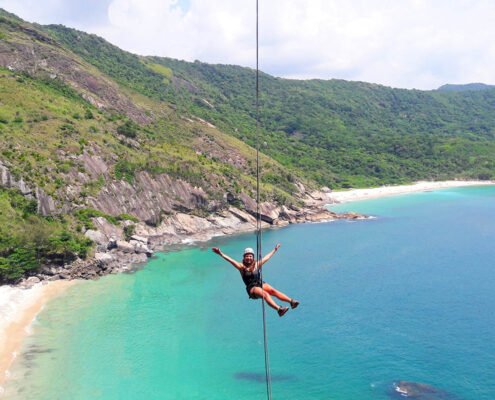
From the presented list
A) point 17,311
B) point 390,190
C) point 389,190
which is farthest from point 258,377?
point 390,190

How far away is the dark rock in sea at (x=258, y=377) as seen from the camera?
125 ft

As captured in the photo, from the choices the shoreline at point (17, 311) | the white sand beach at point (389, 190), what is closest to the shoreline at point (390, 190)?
the white sand beach at point (389, 190)

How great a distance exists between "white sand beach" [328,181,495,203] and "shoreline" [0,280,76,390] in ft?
318

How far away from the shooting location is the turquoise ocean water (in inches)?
1467

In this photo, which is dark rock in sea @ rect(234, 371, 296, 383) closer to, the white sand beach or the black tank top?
the black tank top

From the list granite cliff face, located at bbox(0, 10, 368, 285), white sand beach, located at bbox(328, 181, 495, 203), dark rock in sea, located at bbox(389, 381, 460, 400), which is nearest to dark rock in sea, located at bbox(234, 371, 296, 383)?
dark rock in sea, located at bbox(389, 381, 460, 400)

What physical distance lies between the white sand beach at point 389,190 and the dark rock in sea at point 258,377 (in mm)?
104248

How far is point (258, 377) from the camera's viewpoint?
1521 inches

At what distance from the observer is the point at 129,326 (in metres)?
48.8

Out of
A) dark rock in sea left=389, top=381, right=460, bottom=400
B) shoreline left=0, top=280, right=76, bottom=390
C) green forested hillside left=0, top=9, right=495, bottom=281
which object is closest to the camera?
dark rock in sea left=389, top=381, right=460, bottom=400

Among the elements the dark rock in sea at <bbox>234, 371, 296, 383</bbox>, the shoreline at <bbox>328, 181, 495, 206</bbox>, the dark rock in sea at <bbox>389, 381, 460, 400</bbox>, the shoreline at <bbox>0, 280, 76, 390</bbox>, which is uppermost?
the shoreline at <bbox>328, 181, 495, 206</bbox>

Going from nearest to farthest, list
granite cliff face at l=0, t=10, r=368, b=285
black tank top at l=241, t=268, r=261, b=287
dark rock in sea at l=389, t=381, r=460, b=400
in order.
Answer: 1. black tank top at l=241, t=268, r=261, b=287
2. dark rock in sea at l=389, t=381, r=460, b=400
3. granite cliff face at l=0, t=10, r=368, b=285

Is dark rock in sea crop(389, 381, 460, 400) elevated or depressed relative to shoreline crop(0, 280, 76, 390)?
depressed

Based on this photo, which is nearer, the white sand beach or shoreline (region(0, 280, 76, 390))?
shoreline (region(0, 280, 76, 390))
